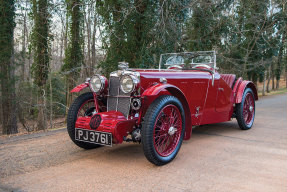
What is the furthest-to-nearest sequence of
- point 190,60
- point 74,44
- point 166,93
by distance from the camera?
1. point 74,44
2. point 190,60
3. point 166,93

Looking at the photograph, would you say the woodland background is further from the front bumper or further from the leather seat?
the front bumper

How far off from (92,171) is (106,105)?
1.26 meters

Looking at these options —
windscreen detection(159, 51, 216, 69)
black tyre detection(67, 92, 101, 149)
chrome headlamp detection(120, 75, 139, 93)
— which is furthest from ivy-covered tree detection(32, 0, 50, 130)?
chrome headlamp detection(120, 75, 139, 93)

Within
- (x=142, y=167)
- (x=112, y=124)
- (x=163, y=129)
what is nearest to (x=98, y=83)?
(x=112, y=124)

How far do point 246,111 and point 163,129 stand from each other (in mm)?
3143

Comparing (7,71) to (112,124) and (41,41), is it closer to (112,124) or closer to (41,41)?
(41,41)

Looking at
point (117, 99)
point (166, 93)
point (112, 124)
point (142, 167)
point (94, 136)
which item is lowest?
point (142, 167)

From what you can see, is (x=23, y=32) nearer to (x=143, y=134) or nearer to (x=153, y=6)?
(x=153, y=6)

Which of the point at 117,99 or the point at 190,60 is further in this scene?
the point at 190,60

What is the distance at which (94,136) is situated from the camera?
3514 millimetres

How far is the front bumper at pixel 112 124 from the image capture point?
3.39m

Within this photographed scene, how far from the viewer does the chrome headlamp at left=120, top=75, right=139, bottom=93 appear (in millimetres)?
3555

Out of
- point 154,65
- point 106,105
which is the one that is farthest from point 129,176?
point 154,65

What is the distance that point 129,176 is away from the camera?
3105mm
